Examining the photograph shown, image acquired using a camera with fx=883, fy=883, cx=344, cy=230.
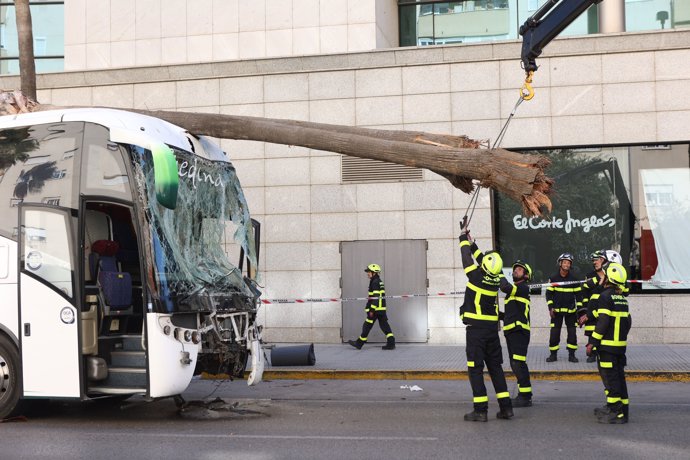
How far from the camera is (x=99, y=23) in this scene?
19984 millimetres

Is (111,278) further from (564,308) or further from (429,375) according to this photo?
(564,308)

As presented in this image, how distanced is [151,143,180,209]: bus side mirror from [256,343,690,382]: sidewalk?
6.76 metres

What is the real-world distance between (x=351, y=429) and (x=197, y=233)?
284 cm

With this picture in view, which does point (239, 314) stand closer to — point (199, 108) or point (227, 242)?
point (227, 242)

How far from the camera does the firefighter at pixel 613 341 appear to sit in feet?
31.4

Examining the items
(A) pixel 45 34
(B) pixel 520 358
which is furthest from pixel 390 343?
(A) pixel 45 34

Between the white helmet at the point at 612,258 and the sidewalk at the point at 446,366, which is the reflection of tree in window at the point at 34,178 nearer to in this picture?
the sidewalk at the point at 446,366

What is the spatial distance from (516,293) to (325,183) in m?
8.02

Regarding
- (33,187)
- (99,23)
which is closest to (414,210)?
(99,23)

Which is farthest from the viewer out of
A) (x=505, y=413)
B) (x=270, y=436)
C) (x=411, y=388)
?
(x=411, y=388)

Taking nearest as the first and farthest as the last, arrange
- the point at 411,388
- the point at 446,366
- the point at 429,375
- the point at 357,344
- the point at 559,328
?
the point at 411,388 → the point at 429,375 → the point at 446,366 → the point at 559,328 → the point at 357,344

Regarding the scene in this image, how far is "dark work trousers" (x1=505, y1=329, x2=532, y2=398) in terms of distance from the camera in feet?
35.7

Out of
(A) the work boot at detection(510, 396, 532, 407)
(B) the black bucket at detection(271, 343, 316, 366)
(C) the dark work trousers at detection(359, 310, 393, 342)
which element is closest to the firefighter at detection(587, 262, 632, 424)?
(A) the work boot at detection(510, 396, 532, 407)

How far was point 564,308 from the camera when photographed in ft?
49.1
